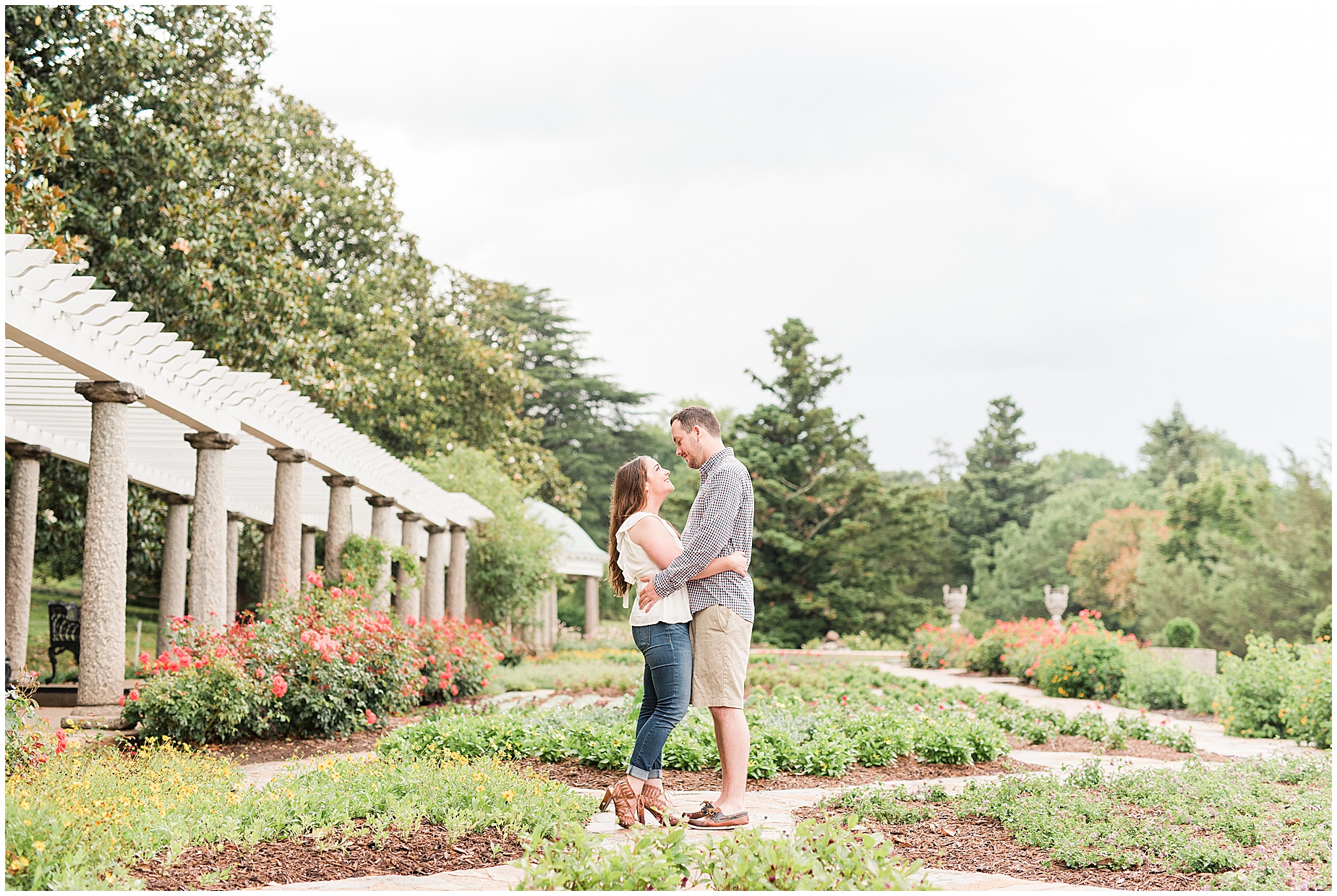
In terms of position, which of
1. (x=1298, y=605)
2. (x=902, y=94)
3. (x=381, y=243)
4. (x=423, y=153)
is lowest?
(x=1298, y=605)

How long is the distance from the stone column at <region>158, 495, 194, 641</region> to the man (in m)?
7.22

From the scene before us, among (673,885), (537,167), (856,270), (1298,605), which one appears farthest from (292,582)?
(856,270)

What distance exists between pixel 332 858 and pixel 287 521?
7.39m

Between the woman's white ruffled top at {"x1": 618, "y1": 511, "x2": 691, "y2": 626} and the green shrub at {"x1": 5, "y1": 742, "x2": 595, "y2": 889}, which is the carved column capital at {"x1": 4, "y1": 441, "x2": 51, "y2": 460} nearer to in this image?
the green shrub at {"x1": 5, "y1": 742, "x2": 595, "y2": 889}

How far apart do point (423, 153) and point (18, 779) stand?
2602 cm

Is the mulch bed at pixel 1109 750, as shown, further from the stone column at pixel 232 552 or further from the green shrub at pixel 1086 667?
the stone column at pixel 232 552

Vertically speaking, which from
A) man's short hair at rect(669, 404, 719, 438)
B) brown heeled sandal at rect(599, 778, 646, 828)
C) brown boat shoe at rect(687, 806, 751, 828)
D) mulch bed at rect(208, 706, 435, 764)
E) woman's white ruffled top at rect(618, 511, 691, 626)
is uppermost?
man's short hair at rect(669, 404, 719, 438)

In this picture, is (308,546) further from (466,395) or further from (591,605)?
(591,605)

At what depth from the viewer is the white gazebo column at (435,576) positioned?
53.5 ft

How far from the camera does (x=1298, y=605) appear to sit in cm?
2027

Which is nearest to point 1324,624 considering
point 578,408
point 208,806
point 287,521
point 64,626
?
point 287,521

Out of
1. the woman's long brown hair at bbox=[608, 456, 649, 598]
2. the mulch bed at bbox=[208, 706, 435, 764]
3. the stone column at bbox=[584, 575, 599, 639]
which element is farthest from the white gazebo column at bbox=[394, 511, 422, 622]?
the stone column at bbox=[584, 575, 599, 639]

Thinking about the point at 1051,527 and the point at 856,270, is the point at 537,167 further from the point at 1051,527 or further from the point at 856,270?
the point at 1051,527

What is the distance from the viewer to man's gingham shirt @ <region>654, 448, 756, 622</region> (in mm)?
4066
